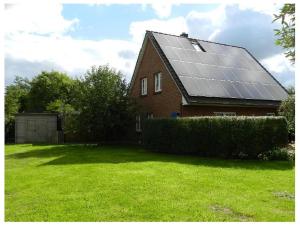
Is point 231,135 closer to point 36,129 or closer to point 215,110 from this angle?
point 215,110

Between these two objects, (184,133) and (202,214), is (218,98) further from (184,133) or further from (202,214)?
(202,214)

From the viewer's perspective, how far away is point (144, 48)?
25.4 m

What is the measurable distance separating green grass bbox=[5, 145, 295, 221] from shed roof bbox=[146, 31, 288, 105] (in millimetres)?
7432

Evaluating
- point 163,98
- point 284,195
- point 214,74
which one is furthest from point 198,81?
point 284,195

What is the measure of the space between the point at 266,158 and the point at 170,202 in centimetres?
917

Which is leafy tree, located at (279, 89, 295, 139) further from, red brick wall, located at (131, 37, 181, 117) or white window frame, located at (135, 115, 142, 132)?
→ white window frame, located at (135, 115, 142, 132)

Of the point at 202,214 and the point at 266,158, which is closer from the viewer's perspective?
the point at 202,214

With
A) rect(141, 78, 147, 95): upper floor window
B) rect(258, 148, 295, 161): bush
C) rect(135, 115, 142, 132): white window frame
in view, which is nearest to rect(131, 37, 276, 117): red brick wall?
rect(141, 78, 147, 95): upper floor window

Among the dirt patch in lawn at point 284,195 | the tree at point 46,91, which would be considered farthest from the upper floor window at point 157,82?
the tree at point 46,91

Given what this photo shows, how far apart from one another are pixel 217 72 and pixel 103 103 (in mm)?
7841

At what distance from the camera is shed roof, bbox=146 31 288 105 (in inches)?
809

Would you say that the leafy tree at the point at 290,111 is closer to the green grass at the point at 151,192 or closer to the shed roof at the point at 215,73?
the shed roof at the point at 215,73

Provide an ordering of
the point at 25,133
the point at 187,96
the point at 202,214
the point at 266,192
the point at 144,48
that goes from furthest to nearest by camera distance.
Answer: the point at 25,133 < the point at 144,48 < the point at 187,96 < the point at 266,192 < the point at 202,214

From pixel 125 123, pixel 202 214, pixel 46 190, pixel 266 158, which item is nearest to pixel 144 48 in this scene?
pixel 125 123
